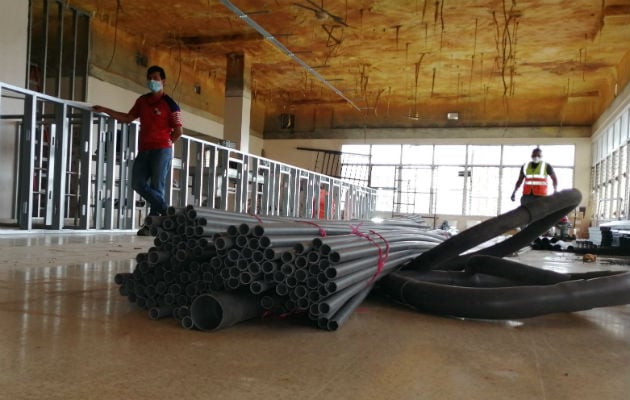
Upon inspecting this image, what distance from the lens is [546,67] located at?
13375 mm

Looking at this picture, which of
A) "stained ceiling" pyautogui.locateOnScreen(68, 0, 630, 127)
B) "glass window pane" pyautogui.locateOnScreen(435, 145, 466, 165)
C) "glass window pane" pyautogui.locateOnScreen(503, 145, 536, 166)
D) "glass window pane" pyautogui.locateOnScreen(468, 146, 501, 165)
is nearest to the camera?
"stained ceiling" pyautogui.locateOnScreen(68, 0, 630, 127)

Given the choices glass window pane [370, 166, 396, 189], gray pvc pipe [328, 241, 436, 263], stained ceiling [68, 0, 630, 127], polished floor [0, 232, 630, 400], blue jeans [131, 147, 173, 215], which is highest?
stained ceiling [68, 0, 630, 127]

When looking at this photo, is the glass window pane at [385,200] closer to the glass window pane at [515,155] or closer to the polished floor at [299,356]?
the glass window pane at [515,155]

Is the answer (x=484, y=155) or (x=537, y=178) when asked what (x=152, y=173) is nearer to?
(x=537, y=178)

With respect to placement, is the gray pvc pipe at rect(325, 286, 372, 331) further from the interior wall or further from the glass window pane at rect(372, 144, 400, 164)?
the glass window pane at rect(372, 144, 400, 164)

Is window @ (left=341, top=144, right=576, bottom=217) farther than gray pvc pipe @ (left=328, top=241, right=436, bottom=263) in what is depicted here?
Yes

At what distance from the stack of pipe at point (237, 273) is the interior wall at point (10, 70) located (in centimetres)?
637

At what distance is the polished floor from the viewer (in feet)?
3.57

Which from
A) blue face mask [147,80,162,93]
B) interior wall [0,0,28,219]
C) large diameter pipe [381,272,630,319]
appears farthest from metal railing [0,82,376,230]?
large diameter pipe [381,272,630,319]

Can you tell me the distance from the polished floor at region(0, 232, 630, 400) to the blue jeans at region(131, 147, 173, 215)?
2948mm

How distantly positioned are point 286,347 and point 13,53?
807 cm

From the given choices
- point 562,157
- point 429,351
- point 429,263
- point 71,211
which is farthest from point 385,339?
point 562,157

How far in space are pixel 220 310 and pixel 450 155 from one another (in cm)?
1770

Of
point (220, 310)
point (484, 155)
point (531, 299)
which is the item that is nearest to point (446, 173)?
point (484, 155)
